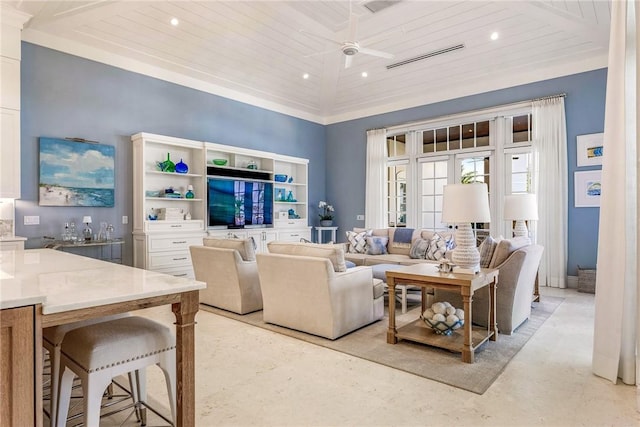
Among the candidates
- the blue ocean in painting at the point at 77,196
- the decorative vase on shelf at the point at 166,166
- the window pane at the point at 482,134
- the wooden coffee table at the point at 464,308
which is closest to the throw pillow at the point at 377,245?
the wooden coffee table at the point at 464,308

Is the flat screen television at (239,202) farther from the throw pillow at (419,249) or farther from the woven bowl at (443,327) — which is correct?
the woven bowl at (443,327)

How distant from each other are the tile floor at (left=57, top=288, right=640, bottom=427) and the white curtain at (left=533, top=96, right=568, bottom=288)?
2.89m

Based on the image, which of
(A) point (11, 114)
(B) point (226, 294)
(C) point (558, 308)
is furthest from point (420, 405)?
(A) point (11, 114)

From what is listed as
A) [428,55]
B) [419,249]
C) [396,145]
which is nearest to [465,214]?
[419,249]

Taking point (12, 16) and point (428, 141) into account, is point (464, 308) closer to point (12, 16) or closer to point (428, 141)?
point (428, 141)

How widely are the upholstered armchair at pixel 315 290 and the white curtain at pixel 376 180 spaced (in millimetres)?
4237

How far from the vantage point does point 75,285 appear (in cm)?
150

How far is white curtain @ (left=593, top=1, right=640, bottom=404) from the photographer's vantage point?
2408 mm

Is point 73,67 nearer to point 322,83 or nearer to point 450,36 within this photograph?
point 322,83

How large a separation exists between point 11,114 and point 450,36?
19.9 ft

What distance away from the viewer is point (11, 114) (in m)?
4.23

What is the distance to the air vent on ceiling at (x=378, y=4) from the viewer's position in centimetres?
501

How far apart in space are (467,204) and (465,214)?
0.09m

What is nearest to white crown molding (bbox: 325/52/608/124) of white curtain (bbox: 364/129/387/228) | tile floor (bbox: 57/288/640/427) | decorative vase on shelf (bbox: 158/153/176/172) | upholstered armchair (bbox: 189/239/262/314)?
white curtain (bbox: 364/129/387/228)
